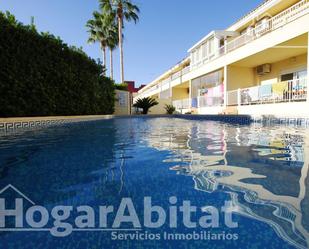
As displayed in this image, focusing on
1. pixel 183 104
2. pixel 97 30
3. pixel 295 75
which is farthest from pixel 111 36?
pixel 295 75

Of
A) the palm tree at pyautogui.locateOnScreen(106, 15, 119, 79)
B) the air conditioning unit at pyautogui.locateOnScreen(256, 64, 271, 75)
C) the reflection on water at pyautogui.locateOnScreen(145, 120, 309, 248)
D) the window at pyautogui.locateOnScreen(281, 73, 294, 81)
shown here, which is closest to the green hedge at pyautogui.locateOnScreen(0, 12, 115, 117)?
the reflection on water at pyautogui.locateOnScreen(145, 120, 309, 248)

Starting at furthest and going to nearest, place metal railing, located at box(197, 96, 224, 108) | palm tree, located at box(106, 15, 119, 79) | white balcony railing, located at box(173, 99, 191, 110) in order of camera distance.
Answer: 1. palm tree, located at box(106, 15, 119, 79)
2. white balcony railing, located at box(173, 99, 191, 110)
3. metal railing, located at box(197, 96, 224, 108)

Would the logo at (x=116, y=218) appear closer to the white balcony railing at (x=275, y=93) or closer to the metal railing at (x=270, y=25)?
the white balcony railing at (x=275, y=93)

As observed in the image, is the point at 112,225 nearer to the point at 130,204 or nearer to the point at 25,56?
the point at 130,204

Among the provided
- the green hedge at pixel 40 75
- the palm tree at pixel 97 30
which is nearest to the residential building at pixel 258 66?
the green hedge at pixel 40 75

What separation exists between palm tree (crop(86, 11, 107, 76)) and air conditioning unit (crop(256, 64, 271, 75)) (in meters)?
19.2

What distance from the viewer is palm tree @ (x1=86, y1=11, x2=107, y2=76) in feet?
96.0

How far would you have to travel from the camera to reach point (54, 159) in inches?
137

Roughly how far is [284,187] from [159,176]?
125 cm

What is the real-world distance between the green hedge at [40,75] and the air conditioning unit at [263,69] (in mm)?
11694

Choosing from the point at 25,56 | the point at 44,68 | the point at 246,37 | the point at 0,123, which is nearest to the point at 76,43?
the point at 44,68

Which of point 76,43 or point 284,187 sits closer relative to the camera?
point 284,187

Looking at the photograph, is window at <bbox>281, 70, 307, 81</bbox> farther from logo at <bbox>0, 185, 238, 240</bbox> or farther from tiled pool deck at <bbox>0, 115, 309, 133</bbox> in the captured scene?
logo at <bbox>0, 185, 238, 240</bbox>

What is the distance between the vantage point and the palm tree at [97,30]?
1152 inches
